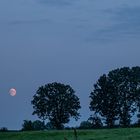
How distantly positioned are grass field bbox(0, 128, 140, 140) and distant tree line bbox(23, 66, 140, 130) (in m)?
37.7

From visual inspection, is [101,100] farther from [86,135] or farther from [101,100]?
[86,135]

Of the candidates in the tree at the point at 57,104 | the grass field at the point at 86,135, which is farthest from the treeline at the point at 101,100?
the grass field at the point at 86,135

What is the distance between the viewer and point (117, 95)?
106562mm

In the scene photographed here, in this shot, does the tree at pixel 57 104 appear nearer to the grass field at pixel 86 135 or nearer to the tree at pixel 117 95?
the tree at pixel 117 95

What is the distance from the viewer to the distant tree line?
105m

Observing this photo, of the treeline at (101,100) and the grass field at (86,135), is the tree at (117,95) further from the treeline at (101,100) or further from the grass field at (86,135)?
the grass field at (86,135)

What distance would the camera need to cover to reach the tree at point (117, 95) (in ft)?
344

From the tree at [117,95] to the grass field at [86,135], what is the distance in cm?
3828

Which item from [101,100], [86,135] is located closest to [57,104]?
[101,100]

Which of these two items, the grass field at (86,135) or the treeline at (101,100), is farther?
the treeline at (101,100)

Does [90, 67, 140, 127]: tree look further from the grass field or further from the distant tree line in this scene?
the grass field

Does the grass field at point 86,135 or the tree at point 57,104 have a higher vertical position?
the tree at point 57,104

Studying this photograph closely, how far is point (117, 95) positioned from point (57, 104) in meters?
12.9

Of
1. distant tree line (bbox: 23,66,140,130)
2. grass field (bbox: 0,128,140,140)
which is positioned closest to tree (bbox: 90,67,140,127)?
distant tree line (bbox: 23,66,140,130)
